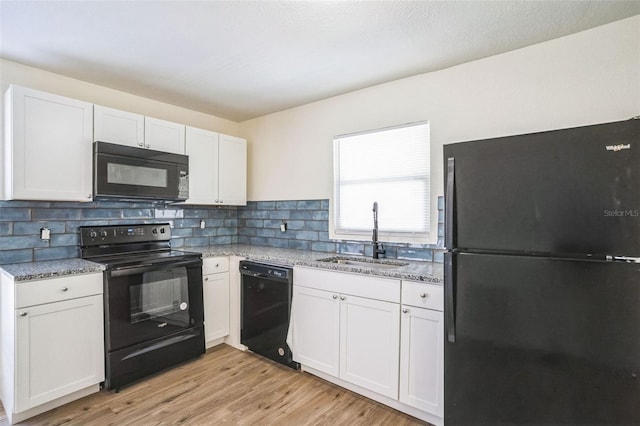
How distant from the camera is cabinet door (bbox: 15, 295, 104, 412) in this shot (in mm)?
1972

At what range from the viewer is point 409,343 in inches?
80.8

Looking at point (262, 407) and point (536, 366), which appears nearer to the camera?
point (536, 366)

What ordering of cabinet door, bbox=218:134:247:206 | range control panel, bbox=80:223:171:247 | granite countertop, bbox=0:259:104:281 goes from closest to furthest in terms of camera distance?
granite countertop, bbox=0:259:104:281
range control panel, bbox=80:223:171:247
cabinet door, bbox=218:134:247:206

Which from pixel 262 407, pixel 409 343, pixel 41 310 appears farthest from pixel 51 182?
pixel 409 343

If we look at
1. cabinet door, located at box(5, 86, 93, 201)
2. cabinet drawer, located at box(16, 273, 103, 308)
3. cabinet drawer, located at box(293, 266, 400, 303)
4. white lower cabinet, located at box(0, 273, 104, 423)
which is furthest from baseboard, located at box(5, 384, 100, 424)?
Result: cabinet drawer, located at box(293, 266, 400, 303)

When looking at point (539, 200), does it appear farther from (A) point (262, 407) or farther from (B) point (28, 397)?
(B) point (28, 397)

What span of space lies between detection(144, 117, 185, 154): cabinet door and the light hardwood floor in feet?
6.33

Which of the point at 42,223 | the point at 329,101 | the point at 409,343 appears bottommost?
the point at 409,343

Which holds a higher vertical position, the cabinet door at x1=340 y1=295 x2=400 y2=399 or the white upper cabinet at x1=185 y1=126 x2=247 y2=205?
the white upper cabinet at x1=185 y1=126 x2=247 y2=205

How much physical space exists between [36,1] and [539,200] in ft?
8.79

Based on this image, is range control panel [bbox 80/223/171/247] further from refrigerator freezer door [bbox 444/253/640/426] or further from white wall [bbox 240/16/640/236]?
refrigerator freezer door [bbox 444/253/640/426]

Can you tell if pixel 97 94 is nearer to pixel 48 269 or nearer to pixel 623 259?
pixel 48 269

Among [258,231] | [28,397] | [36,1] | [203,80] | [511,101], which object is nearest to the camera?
[36,1]

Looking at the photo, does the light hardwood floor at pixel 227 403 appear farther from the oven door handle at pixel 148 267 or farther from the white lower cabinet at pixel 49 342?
the oven door handle at pixel 148 267
